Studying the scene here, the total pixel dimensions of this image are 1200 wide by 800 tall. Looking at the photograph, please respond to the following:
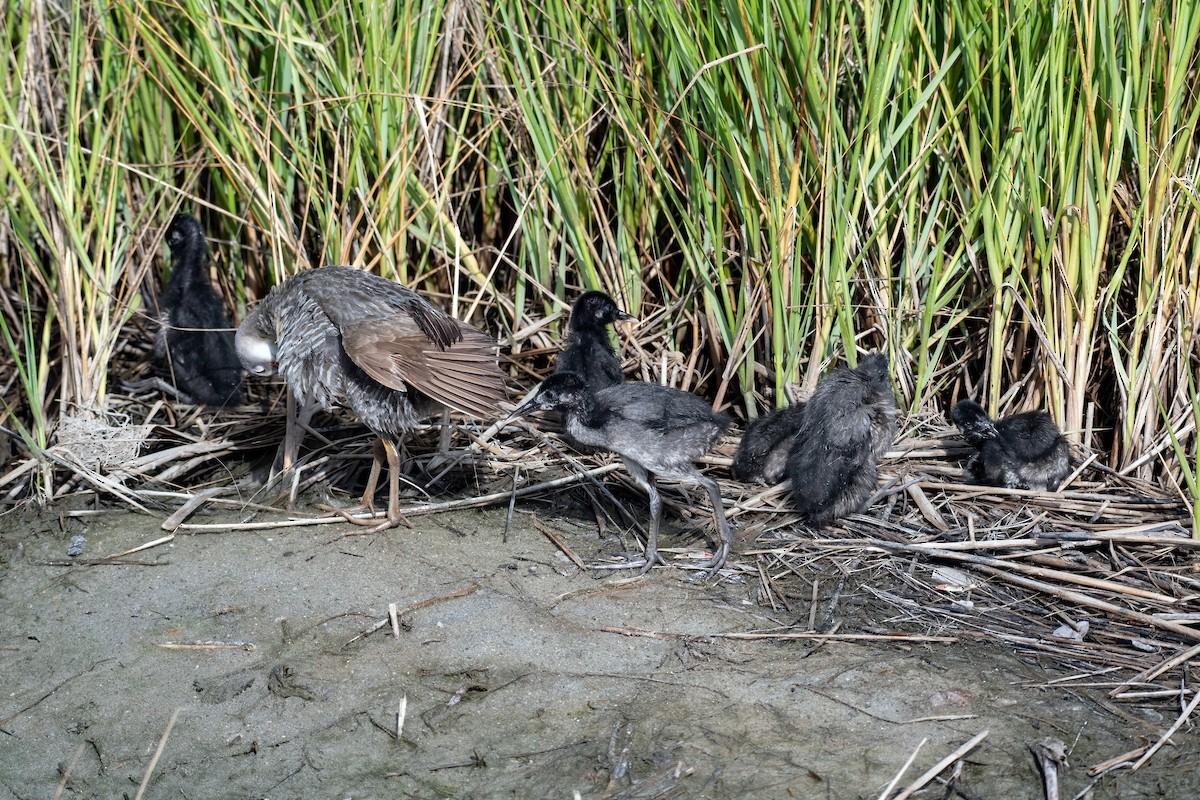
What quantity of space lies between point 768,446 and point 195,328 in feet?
9.04

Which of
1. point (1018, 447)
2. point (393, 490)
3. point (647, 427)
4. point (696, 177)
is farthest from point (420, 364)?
point (1018, 447)

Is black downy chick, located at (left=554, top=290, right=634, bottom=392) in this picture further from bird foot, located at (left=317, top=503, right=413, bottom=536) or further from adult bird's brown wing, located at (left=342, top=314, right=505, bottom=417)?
bird foot, located at (left=317, top=503, right=413, bottom=536)

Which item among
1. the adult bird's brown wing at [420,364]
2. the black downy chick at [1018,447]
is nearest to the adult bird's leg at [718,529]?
the adult bird's brown wing at [420,364]

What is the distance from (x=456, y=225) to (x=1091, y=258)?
9.44 ft

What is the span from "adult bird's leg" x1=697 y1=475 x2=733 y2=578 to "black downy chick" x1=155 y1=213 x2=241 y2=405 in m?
2.40

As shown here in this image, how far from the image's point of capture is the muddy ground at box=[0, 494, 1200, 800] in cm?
341

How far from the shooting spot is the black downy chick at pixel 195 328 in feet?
18.7

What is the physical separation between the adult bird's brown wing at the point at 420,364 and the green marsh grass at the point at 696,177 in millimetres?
916

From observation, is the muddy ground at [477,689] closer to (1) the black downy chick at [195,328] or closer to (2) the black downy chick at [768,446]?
(2) the black downy chick at [768,446]

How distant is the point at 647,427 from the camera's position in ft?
15.0

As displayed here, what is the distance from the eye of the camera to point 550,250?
227 inches

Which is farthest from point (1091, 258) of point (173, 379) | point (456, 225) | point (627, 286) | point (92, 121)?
point (92, 121)

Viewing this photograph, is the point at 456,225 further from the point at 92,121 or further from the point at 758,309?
the point at 92,121

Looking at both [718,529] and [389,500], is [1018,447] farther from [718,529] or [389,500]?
[389,500]
